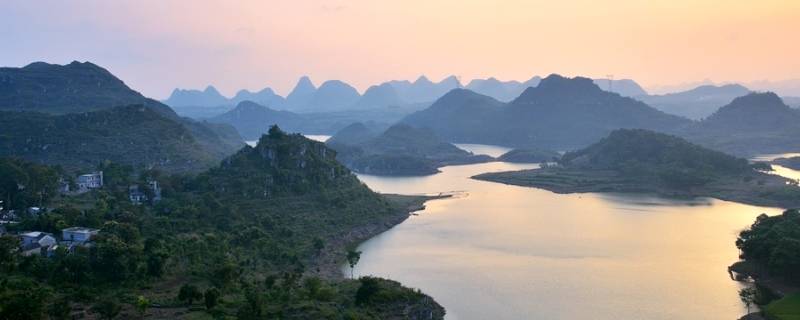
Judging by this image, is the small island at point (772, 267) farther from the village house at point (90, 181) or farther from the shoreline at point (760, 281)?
the village house at point (90, 181)

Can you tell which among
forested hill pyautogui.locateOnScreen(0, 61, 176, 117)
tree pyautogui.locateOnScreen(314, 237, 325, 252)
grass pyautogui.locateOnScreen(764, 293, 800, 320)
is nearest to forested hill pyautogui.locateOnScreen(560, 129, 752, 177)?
grass pyautogui.locateOnScreen(764, 293, 800, 320)

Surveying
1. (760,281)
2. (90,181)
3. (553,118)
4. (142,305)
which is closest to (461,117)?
(553,118)

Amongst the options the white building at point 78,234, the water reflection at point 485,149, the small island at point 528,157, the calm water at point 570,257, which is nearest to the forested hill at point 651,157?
the calm water at point 570,257

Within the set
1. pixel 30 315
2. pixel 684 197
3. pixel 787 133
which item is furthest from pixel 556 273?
pixel 787 133

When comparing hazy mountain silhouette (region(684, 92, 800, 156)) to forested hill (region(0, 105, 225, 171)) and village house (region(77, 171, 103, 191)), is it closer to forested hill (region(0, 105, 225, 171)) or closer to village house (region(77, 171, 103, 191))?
forested hill (region(0, 105, 225, 171))

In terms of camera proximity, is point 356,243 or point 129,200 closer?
point 129,200

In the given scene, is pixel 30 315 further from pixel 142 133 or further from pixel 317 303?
pixel 142 133
